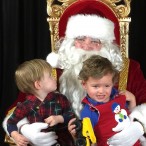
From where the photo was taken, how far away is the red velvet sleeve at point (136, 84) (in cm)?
225

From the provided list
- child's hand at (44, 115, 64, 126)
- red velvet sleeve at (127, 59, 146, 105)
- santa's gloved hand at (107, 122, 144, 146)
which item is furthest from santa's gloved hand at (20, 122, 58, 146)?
red velvet sleeve at (127, 59, 146, 105)

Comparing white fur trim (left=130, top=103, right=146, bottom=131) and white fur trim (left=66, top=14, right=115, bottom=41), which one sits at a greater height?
white fur trim (left=66, top=14, right=115, bottom=41)

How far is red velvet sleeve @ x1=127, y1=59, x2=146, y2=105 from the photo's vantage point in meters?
2.25

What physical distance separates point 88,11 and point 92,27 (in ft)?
0.36

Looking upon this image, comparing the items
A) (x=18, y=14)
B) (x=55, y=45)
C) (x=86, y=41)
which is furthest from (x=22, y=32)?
(x=86, y=41)

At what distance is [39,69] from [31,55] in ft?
3.52

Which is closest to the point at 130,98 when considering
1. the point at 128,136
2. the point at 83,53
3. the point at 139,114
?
the point at 139,114

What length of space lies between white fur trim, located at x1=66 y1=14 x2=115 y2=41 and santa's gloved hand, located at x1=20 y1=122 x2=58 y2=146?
625mm

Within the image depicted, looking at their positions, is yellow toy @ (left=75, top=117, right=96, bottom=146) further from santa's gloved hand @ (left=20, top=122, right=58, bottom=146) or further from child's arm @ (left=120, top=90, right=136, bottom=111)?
child's arm @ (left=120, top=90, right=136, bottom=111)

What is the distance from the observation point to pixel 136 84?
2.29 m

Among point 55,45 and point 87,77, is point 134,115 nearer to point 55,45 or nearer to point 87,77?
point 87,77

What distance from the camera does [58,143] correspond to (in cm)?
200

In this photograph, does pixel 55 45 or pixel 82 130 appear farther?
pixel 55 45

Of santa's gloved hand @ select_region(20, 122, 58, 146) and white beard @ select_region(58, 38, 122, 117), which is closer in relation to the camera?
santa's gloved hand @ select_region(20, 122, 58, 146)
